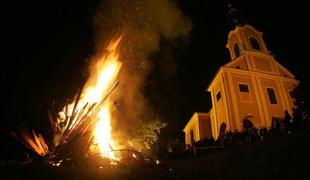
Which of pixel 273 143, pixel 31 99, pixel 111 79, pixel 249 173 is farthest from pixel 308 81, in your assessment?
pixel 31 99

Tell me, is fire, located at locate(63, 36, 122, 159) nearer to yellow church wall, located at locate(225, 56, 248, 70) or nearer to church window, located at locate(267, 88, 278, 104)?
yellow church wall, located at locate(225, 56, 248, 70)

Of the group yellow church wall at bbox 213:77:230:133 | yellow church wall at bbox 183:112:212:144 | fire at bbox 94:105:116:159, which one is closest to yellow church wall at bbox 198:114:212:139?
yellow church wall at bbox 183:112:212:144

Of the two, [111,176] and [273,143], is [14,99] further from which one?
[273,143]

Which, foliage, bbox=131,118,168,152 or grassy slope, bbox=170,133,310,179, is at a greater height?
foliage, bbox=131,118,168,152

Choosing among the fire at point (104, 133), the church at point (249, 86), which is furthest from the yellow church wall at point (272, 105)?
the fire at point (104, 133)

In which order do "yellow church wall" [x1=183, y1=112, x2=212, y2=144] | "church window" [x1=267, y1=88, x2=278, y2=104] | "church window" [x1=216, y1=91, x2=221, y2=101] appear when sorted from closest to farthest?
1. "church window" [x1=267, y1=88, x2=278, y2=104]
2. "church window" [x1=216, y1=91, x2=221, y2=101]
3. "yellow church wall" [x1=183, y1=112, x2=212, y2=144]

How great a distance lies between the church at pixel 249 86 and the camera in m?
24.4

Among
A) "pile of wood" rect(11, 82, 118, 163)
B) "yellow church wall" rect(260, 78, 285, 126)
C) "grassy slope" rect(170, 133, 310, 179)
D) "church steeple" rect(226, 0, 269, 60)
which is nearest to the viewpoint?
"grassy slope" rect(170, 133, 310, 179)

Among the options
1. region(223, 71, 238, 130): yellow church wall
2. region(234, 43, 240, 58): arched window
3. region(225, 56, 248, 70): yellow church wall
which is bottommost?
region(223, 71, 238, 130): yellow church wall

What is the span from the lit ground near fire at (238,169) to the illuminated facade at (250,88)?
12.7m

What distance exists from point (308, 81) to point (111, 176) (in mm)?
12677

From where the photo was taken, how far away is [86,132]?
984cm

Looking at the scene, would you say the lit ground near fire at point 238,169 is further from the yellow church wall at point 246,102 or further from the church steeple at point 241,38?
the church steeple at point 241,38

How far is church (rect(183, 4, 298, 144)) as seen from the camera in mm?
24375
